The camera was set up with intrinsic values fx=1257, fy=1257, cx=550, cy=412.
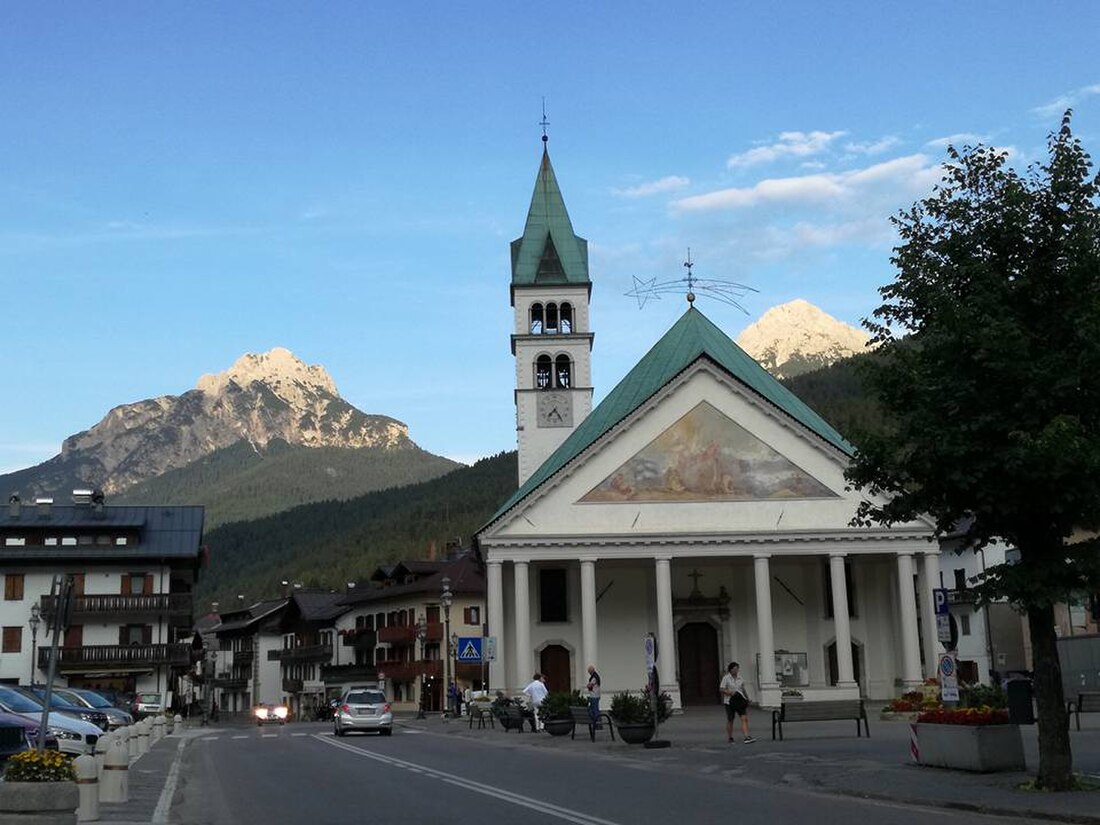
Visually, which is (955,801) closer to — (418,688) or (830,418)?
(418,688)

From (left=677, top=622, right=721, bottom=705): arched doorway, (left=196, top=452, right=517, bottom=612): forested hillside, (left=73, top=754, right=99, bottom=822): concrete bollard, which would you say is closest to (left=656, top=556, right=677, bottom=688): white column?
(left=677, top=622, right=721, bottom=705): arched doorway

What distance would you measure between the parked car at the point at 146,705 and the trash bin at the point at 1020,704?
4120 cm

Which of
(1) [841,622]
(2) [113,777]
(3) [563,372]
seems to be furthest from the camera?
(3) [563,372]

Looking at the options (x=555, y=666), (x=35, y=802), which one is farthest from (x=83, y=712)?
(x=555, y=666)

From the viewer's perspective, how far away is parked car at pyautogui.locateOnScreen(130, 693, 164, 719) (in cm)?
5397

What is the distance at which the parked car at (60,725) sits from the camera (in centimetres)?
2295

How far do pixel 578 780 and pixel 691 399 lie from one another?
29.0 meters

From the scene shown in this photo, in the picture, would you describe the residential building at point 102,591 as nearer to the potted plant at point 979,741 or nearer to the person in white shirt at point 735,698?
the person in white shirt at point 735,698

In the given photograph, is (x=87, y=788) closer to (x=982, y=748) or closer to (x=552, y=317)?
(x=982, y=748)

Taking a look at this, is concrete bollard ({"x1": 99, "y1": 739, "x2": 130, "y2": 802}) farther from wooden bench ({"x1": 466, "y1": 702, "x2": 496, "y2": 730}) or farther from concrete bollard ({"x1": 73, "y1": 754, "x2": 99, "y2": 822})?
wooden bench ({"x1": 466, "y1": 702, "x2": 496, "y2": 730})

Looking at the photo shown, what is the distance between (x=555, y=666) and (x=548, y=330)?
21003 mm

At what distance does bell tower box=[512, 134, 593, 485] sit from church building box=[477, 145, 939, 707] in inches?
381

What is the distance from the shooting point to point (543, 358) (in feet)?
213

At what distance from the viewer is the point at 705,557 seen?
4769cm
